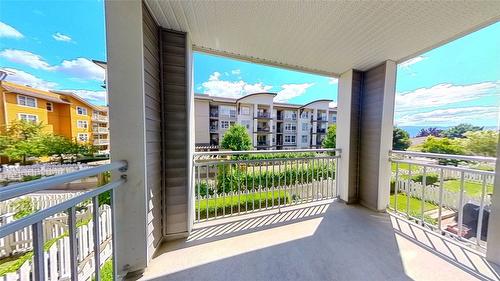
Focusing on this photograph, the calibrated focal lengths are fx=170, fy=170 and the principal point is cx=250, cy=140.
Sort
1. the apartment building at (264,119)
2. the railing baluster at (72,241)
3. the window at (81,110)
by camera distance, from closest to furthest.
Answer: the railing baluster at (72,241)
the window at (81,110)
the apartment building at (264,119)

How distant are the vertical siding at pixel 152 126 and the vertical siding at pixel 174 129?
8cm

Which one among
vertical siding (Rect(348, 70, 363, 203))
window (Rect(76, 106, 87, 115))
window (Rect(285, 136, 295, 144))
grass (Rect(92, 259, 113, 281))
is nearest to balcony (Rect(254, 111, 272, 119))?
window (Rect(285, 136, 295, 144))

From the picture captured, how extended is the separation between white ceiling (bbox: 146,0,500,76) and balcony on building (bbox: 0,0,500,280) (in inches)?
0.5

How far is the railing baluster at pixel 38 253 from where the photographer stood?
0.63 m

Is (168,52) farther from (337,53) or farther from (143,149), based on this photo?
(337,53)

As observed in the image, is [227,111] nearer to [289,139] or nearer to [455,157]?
[289,139]

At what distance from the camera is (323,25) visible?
1.66 meters

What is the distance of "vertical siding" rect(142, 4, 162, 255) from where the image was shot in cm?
145

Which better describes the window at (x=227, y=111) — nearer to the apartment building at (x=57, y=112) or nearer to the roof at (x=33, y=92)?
the apartment building at (x=57, y=112)

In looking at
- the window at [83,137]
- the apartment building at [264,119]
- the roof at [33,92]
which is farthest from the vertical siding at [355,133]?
the apartment building at [264,119]

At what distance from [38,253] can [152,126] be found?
1.06 meters

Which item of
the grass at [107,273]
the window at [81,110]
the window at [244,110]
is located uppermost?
the window at [244,110]

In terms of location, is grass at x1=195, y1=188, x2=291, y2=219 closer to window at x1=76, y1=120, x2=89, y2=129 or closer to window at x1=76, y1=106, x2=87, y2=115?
window at x1=76, y1=106, x2=87, y2=115

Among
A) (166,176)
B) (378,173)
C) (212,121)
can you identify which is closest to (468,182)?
(378,173)
